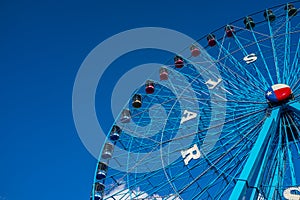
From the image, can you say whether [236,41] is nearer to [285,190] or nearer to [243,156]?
[243,156]

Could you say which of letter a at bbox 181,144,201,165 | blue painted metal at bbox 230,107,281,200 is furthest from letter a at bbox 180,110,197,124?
blue painted metal at bbox 230,107,281,200

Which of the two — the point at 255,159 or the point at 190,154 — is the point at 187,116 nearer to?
the point at 190,154

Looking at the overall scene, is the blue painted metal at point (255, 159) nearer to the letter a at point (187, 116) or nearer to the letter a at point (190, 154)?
the letter a at point (190, 154)

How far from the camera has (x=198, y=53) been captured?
55.5ft

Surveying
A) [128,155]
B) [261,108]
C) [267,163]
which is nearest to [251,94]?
[261,108]

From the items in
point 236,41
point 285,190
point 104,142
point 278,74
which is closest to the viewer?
point 285,190

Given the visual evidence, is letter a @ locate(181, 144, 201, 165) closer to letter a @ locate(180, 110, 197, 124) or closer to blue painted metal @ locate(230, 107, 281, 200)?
letter a @ locate(180, 110, 197, 124)

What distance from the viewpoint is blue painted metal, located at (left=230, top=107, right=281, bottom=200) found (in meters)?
9.09

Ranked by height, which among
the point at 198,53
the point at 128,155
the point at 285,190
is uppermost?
the point at 198,53

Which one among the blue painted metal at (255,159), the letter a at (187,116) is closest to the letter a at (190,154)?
the letter a at (187,116)

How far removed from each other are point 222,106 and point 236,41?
349 centimetres

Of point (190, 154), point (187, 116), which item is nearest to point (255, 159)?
point (190, 154)

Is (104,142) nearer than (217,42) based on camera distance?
Yes

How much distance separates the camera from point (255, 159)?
10312mm
